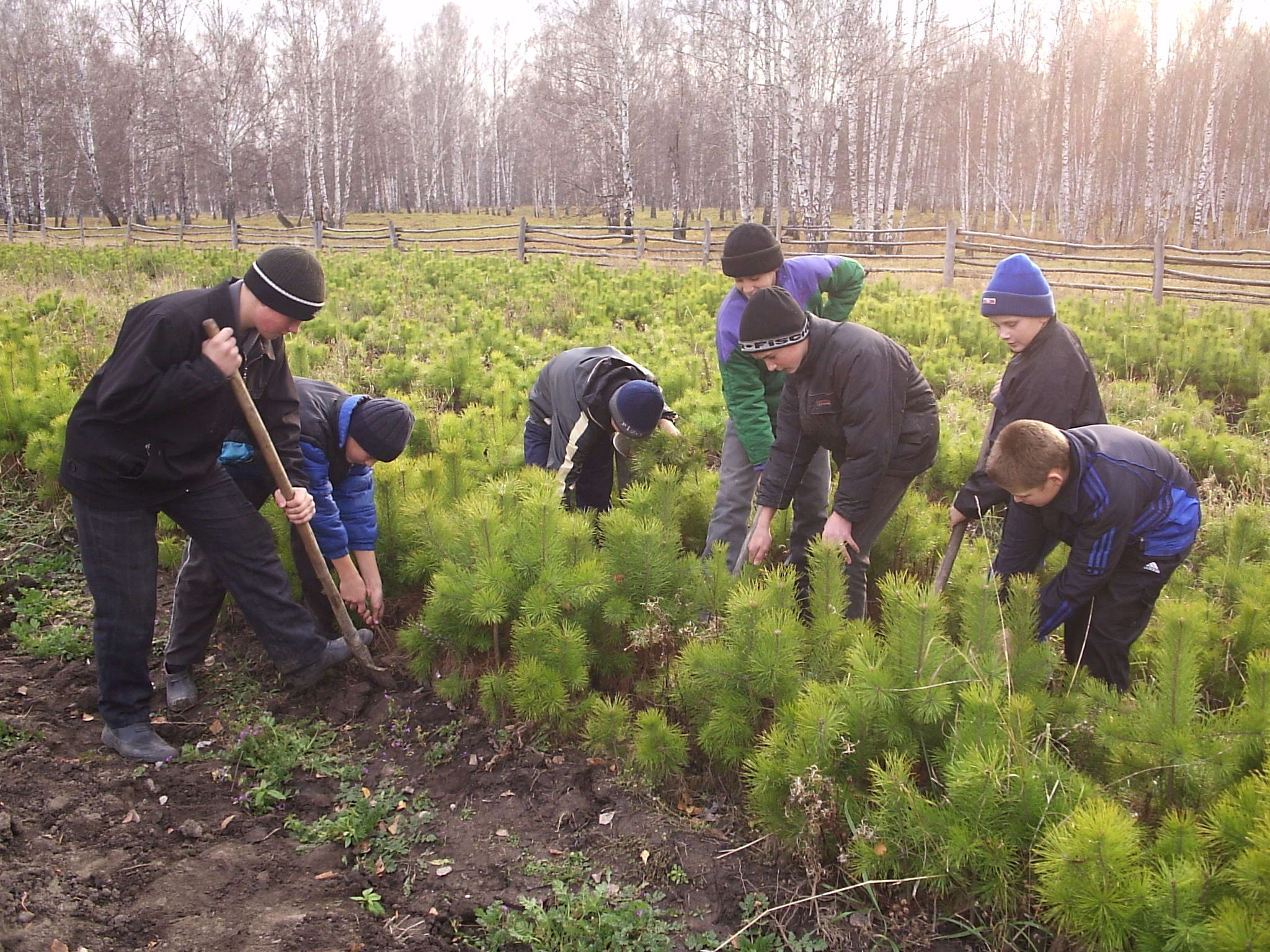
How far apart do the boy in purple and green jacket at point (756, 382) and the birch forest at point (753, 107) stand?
1726cm

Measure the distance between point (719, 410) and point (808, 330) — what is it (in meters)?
2.11

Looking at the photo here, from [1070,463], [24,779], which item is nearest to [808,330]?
[1070,463]

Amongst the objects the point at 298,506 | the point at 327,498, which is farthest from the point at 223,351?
the point at 327,498

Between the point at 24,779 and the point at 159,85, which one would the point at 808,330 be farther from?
the point at 159,85

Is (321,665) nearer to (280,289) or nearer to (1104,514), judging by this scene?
(280,289)

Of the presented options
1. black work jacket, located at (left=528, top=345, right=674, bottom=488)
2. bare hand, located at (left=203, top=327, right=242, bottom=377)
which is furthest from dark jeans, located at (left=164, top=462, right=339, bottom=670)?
black work jacket, located at (left=528, top=345, right=674, bottom=488)

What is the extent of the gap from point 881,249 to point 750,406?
22674mm

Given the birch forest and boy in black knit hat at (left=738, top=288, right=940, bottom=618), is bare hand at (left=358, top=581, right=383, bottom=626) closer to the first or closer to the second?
boy in black knit hat at (left=738, top=288, right=940, bottom=618)

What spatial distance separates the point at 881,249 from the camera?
2470 centimetres

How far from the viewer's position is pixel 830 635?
2771mm

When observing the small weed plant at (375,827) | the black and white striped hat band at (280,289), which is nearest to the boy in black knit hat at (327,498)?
the black and white striped hat band at (280,289)

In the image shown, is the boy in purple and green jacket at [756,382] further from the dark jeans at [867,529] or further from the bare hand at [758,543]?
the bare hand at [758,543]

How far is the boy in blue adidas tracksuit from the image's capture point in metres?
2.74

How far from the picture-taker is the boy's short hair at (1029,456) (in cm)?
269
